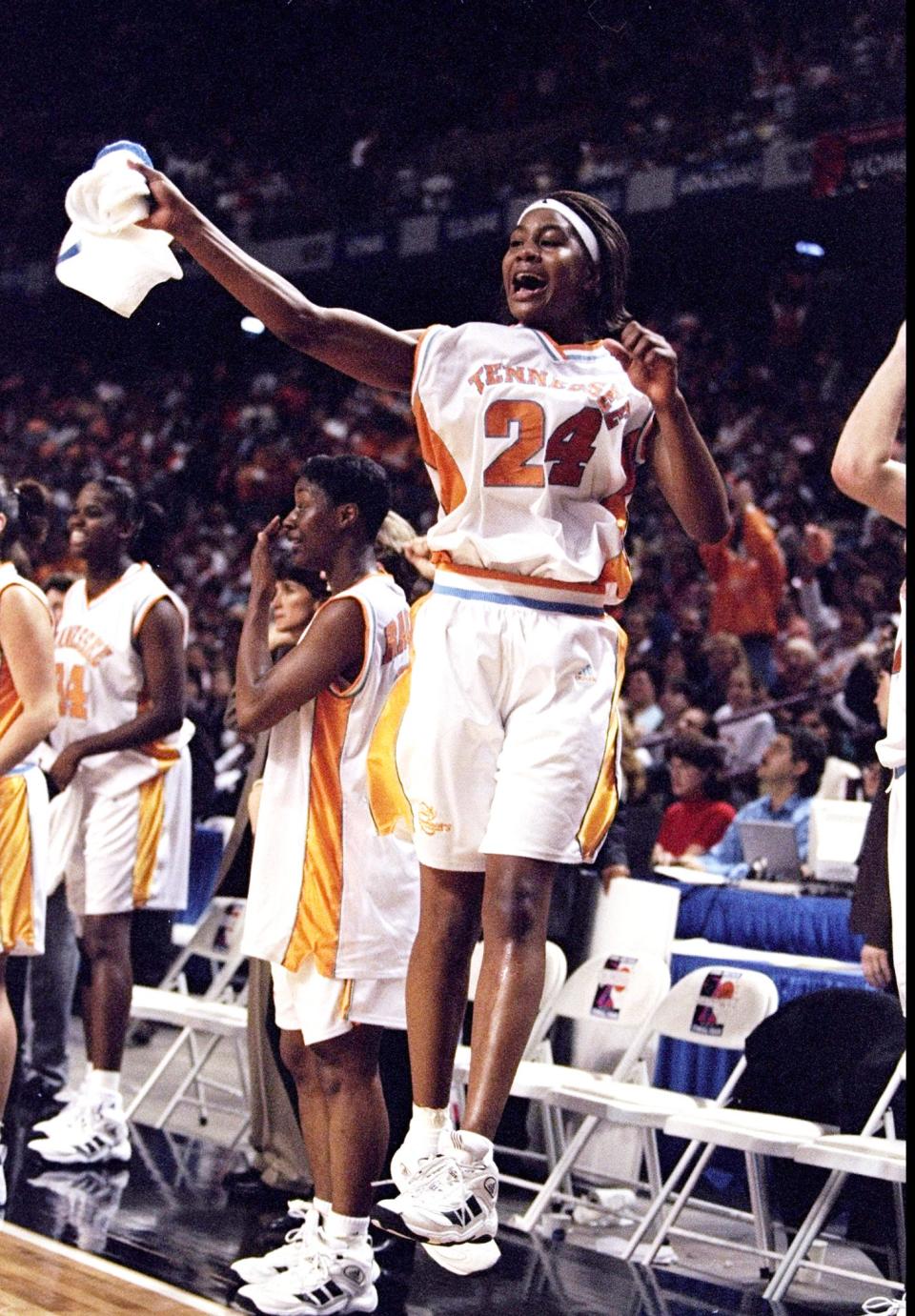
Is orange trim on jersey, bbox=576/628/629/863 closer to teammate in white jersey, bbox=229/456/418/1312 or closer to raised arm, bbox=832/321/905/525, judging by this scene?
raised arm, bbox=832/321/905/525

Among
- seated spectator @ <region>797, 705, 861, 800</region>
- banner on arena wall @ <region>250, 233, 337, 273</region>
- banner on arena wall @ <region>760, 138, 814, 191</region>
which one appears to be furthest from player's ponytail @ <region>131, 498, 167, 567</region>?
banner on arena wall @ <region>250, 233, 337, 273</region>

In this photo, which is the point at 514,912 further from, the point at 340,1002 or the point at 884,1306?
the point at 884,1306

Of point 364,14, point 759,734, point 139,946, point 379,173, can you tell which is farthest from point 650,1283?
point 379,173

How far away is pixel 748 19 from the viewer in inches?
550

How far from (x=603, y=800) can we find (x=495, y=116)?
44.5 ft

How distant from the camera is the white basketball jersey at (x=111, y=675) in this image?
552 centimetres

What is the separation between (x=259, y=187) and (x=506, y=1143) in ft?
40.7

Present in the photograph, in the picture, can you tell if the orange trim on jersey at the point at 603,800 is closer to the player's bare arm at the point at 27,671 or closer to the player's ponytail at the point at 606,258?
the player's ponytail at the point at 606,258

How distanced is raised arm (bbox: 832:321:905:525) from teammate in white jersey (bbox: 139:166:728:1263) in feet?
2.08

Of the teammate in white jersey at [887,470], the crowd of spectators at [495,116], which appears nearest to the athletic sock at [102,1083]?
the teammate in white jersey at [887,470]

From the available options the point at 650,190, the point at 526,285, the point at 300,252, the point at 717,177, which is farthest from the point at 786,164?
the point at 526,285

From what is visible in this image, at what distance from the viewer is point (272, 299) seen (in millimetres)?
3039

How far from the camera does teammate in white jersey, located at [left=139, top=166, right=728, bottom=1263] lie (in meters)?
2.98

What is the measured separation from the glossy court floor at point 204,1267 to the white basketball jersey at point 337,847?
82cm
